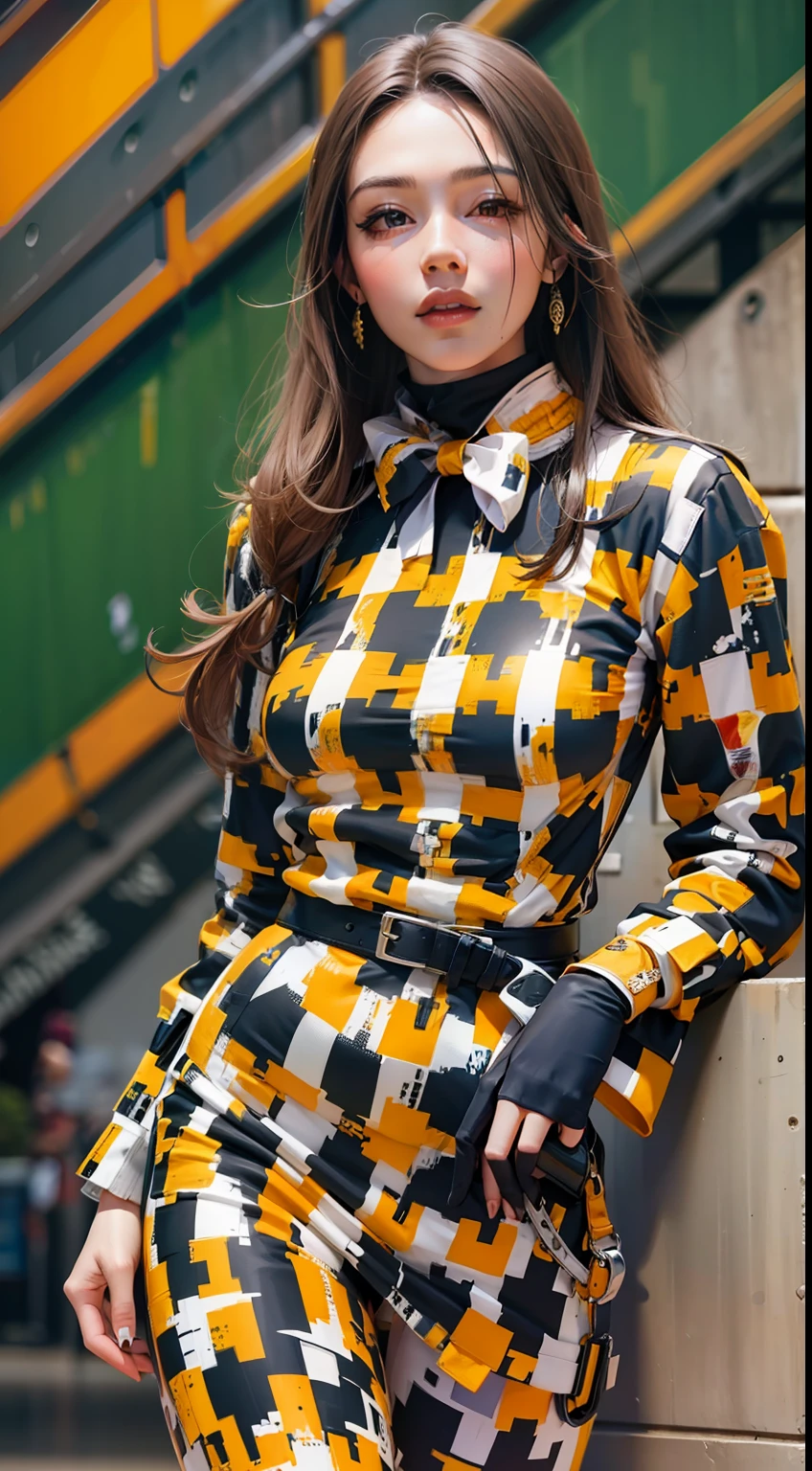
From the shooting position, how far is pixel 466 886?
1.12 m

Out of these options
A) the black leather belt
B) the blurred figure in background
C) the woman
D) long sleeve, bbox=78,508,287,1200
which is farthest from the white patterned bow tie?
the blurred figure in background

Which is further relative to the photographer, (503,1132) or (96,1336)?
(96,1336)

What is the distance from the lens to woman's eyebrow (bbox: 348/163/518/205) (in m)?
1.19

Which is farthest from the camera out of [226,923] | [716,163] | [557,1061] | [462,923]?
[716,163]

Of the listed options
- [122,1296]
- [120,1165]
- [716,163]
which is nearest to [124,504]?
[716,163]

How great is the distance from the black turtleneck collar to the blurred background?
0.72m

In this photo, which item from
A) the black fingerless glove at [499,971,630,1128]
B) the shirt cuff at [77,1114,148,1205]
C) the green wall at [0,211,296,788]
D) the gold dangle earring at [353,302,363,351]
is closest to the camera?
the black fingerless glove at [499,971,630,1128]

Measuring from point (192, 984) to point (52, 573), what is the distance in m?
1.06

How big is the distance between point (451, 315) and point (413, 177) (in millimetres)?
127

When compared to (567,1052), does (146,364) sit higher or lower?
higher

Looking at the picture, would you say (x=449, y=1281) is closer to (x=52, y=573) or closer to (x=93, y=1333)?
(x=93, y=1333)

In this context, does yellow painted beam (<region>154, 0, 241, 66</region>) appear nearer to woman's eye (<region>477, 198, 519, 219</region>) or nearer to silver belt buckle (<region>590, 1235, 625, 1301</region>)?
woman's eye (<region>477, 198, 519, 219</region>)

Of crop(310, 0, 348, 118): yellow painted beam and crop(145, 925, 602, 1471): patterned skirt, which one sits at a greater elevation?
crop(310, 0, 348, 118): yellow painted beam

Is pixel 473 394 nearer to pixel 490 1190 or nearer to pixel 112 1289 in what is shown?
pixel 490 1190
